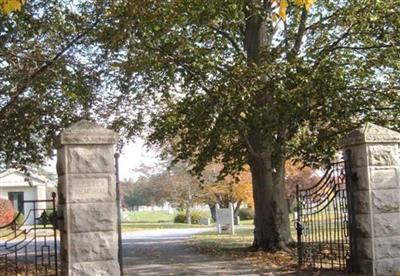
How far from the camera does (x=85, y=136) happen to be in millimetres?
9438

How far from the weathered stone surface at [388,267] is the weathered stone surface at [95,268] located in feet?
15.4

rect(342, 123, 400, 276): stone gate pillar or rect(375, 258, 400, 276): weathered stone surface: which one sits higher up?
rect(342, 123, 400, 276): stone gate pillar

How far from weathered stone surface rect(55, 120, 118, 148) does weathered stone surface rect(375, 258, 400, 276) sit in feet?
17.2

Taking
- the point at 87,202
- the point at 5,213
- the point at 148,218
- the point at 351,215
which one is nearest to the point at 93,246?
the point at 87,202

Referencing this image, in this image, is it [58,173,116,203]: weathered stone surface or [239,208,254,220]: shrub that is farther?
[239,208,254,220]: shrub

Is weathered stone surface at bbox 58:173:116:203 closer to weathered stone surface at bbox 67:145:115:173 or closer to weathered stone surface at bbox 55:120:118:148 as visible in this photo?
weathered stone surface at bbox 67:145:115:173

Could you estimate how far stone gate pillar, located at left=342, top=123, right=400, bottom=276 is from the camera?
35.3 feet

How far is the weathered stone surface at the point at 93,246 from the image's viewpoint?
927cm

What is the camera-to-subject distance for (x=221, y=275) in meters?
12.0

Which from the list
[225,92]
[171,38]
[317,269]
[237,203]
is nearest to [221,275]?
[317,269]

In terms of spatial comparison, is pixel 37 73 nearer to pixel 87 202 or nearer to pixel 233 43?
pixel 233 43

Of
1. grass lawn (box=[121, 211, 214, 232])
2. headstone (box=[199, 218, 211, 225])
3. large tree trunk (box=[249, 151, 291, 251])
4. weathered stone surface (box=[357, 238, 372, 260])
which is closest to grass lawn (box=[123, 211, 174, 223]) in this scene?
grass lawn (box=[121, 211, 214, 232])

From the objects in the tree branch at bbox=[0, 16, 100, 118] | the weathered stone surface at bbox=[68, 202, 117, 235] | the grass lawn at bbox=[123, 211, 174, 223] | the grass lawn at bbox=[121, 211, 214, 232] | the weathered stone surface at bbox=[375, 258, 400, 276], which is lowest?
the grass lawn at bbox=[123, 211, 174, 223]

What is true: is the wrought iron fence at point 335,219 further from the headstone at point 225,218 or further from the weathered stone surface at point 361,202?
the headstone at point 225,218
